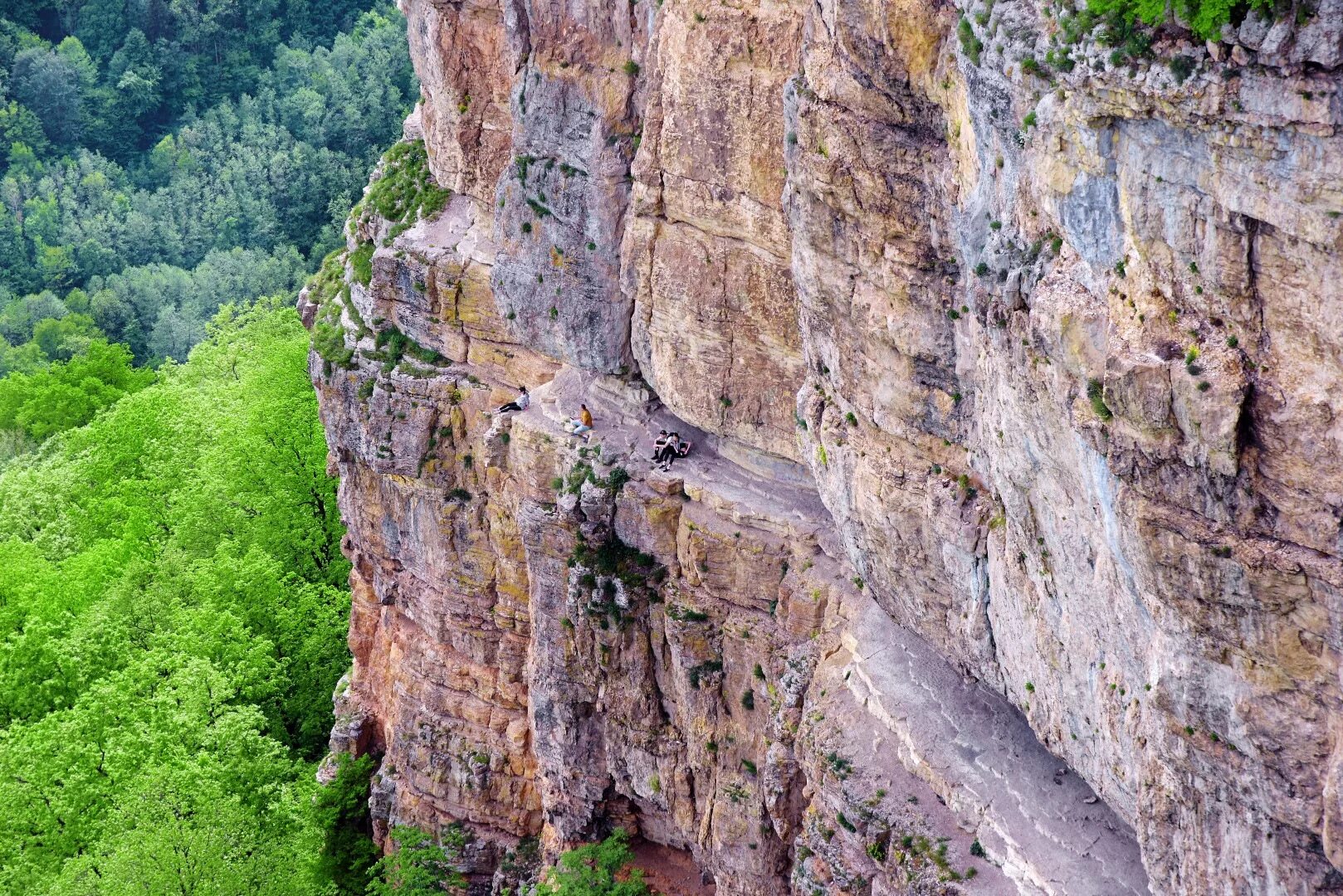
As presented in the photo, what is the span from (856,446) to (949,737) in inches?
202

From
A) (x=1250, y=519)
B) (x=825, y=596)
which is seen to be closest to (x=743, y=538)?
(x=825, y=596)

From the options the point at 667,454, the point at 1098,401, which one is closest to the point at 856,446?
the point at 667,454

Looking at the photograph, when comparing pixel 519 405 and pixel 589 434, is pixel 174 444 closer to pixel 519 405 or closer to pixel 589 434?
pixel 519 405

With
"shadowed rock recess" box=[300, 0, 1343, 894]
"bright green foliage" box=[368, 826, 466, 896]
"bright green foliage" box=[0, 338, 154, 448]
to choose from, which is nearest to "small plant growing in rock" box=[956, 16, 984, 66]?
"shadowed rock recess" box=[300, 0, 1343, 894]

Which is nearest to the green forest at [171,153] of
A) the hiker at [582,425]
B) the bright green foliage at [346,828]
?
the bright green foliage at [346,828]

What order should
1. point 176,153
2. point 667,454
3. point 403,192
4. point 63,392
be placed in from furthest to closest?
1. point 176,153
2. point 63,392
3. point 403,192
4. point 667,454

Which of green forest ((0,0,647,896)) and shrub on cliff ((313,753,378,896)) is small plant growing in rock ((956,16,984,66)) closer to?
green forest ((0,0,647,896))

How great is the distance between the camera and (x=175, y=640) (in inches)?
1969

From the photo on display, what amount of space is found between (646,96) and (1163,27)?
52.4ft

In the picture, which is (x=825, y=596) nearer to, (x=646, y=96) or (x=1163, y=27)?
(x=646, y=96)

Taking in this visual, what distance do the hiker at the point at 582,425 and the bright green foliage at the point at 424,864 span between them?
12.3 metres

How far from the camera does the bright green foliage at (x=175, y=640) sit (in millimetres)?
42156

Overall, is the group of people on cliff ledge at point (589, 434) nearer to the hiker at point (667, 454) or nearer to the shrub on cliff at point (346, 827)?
the hiker at point (667, 454)

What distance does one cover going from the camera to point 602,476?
111 ft
